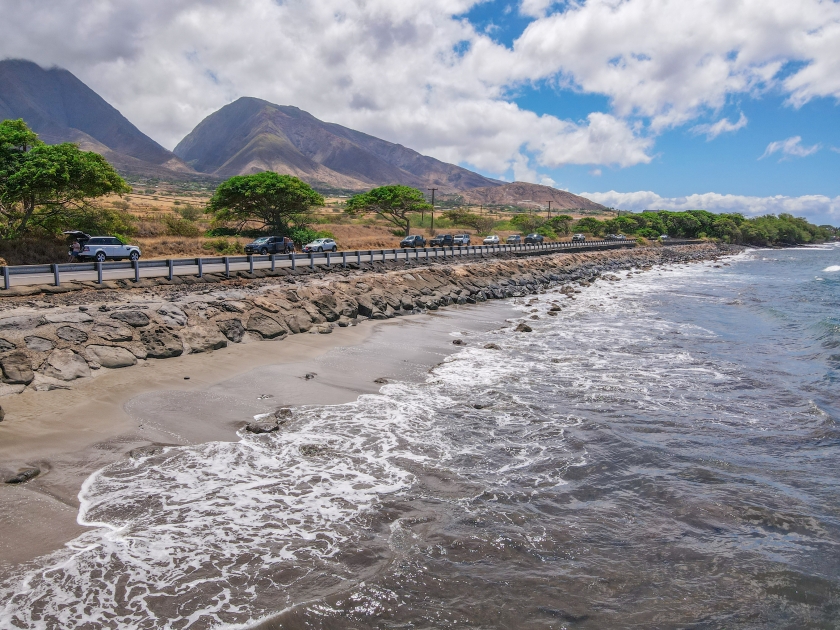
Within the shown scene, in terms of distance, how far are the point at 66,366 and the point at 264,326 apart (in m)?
6.14

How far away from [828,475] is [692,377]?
19.5ft

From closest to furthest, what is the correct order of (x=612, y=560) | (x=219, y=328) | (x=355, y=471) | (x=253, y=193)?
(x=612, y=560) < (x=355, y=471) < (x=219, y=328) < (x=253, y=193)

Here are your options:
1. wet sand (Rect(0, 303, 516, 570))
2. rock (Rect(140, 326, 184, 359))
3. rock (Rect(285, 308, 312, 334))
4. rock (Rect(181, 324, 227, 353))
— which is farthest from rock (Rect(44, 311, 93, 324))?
rock (Rect(285, 308, 312, 334))

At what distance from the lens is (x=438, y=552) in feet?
19.9

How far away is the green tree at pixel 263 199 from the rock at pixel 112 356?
37.8 m

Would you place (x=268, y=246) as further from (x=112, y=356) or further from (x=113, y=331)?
(x=112, y=356)

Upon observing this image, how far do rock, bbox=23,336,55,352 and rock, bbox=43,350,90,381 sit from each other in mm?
252

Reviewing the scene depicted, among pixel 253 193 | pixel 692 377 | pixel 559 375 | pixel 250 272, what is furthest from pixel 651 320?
pixel 253 193

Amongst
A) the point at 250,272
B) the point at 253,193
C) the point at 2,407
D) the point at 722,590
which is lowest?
the point at 722,590

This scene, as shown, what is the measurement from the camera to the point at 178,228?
46.7 metres

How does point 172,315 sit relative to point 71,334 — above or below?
above

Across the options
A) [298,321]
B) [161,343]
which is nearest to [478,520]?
[161,343]

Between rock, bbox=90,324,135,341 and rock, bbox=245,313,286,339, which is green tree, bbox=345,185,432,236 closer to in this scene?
rock, bbox=245,313,286,339

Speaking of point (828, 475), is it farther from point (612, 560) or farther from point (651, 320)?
point (651, 320)
